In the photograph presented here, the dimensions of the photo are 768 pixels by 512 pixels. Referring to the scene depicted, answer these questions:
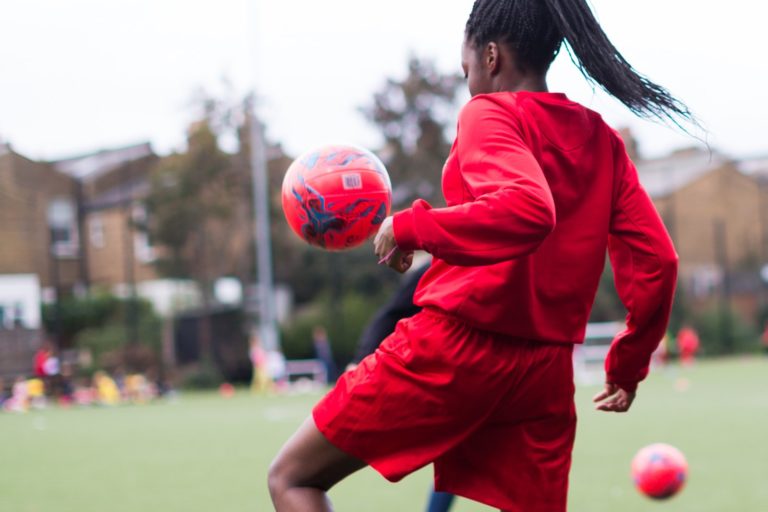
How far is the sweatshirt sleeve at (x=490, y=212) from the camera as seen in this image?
233 centimetres

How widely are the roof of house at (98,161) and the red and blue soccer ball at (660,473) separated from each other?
26.6 metres

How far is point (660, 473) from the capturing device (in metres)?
5.83

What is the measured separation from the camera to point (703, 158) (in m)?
42.7

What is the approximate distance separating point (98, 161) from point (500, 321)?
32022 millimetres

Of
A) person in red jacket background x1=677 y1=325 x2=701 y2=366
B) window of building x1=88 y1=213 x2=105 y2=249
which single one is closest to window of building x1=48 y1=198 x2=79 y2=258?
window of building x1=88 y1=213 x2=105 y2=249

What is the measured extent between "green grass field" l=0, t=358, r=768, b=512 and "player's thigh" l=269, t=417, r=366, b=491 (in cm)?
363

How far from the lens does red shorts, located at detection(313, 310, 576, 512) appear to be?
102 inches

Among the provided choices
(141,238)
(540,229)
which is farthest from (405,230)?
(141,238)

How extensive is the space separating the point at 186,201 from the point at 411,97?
329 inches

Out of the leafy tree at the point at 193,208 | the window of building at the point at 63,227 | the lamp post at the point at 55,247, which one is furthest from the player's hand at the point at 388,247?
the window of building at the point at 63,227

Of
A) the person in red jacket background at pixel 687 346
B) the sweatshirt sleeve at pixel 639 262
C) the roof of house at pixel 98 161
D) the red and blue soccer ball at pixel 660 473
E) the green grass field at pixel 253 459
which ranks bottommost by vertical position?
the person in red jacket background at pixel 687 346

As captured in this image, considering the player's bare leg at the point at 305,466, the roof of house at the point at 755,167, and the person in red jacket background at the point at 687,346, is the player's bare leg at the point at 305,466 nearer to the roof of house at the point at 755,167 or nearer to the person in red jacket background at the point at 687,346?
the person in red jacket background at the point at 687,346

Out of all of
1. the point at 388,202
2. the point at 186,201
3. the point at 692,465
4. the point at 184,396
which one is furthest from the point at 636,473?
the point at 186,201

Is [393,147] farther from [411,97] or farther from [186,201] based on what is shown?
[186,201]
